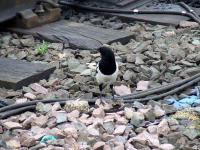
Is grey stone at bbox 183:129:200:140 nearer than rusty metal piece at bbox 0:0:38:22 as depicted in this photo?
Yes

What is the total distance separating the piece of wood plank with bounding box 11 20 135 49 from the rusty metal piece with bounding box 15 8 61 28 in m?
0.09

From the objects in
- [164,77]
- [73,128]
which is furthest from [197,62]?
[73,128]

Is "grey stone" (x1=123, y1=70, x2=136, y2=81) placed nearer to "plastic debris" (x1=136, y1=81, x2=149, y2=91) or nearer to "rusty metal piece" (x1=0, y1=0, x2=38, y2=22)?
"plastic debris" (x1=136, y1=81, x2=149, y2=91)

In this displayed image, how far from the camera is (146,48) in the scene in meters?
6.74

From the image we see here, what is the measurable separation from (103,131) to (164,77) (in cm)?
153

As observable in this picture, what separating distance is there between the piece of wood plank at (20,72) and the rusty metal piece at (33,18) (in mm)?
1282

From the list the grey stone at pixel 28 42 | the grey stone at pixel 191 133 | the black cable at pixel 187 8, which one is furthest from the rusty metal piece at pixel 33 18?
the grey stone at pixel 191 133

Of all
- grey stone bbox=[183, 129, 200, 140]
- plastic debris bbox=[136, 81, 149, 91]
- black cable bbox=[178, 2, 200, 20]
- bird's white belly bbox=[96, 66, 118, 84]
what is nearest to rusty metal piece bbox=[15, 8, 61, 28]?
black cable bbox=[178, 2, 200, 20]

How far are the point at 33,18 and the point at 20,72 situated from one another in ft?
6.06

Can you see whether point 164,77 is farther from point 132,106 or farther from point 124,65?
point 132,106

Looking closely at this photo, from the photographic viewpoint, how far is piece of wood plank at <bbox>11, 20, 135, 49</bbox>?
6900mm

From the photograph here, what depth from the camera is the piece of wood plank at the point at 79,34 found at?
6.90 meters

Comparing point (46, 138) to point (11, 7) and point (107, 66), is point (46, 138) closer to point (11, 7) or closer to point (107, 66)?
point (107, 66)

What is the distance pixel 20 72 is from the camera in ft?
19.1
